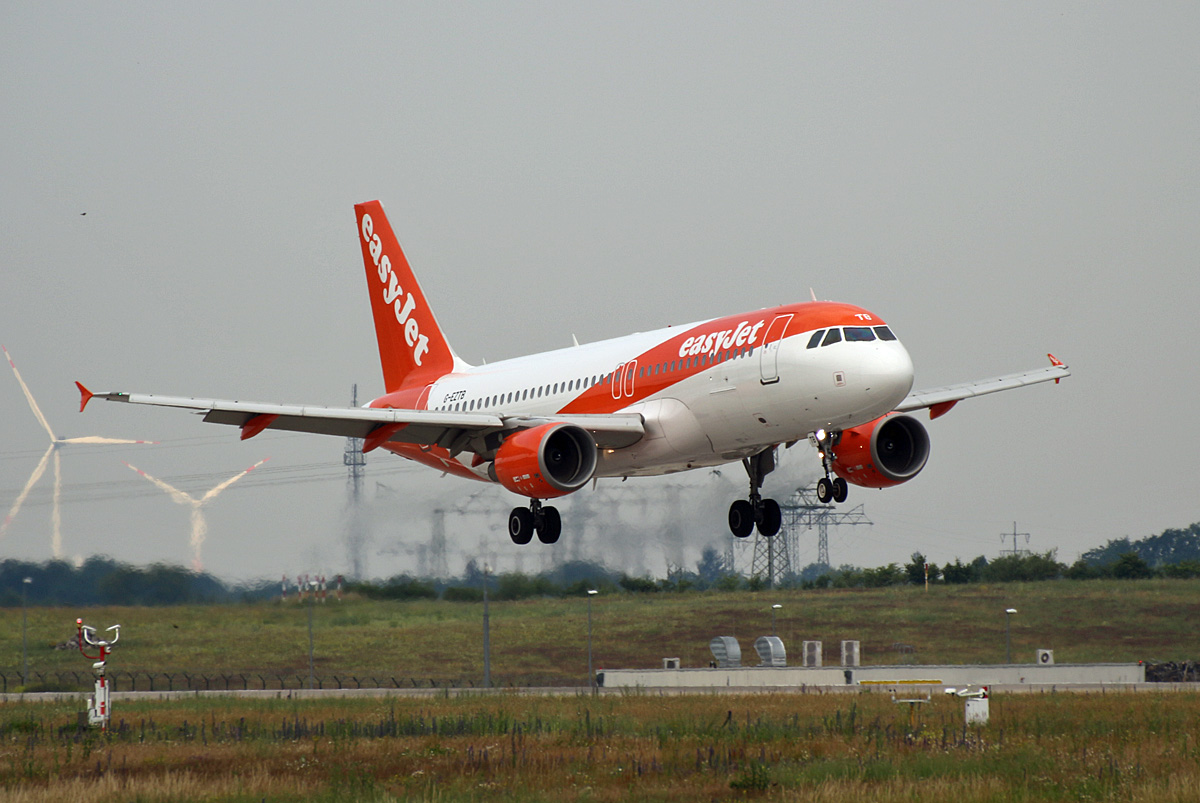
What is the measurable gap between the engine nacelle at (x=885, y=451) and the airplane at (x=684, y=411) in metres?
0.04

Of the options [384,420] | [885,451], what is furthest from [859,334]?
[384,420]

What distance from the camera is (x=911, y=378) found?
31953mm

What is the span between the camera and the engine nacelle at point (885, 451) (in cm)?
3712

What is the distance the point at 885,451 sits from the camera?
37.4 m

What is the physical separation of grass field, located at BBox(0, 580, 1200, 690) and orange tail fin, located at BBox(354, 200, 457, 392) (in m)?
9.59

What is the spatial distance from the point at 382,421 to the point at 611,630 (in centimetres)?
3710

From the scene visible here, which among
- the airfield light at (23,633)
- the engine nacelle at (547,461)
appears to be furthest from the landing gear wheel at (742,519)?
the airfield light at (23,633)

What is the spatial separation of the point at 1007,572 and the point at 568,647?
117 ft

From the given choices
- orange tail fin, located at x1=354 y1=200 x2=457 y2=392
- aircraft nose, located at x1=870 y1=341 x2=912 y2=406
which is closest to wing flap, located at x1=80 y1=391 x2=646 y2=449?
aircraft nose, located at x1=870 y1=341 x2=912 y2=406

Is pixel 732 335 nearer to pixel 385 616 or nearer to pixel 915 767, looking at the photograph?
pixel 915 767

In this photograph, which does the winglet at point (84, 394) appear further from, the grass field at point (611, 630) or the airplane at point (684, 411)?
the grass field at point (611, 630)

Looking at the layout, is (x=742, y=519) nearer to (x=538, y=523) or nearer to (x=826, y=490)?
(x=826, y=490)

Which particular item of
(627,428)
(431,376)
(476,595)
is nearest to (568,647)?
(476,595)

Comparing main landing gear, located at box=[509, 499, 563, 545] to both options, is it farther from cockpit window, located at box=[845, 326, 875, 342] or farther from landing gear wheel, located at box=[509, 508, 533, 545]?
cockpit window, located at box=[845, 326, 875, 342]
